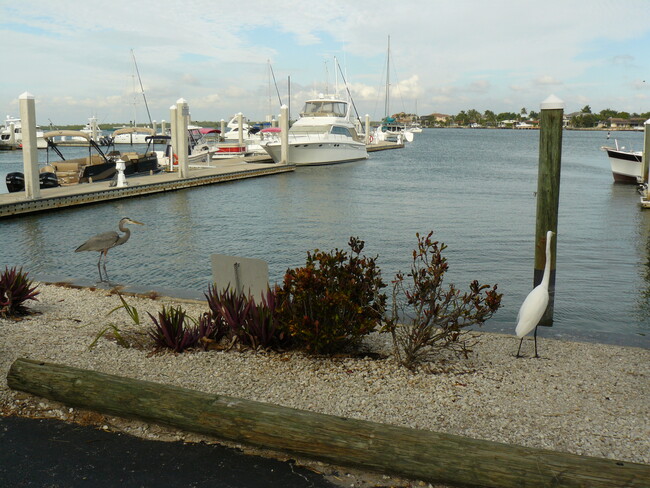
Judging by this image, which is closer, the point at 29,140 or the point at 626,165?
the point at 29,140

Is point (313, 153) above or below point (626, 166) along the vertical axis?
above

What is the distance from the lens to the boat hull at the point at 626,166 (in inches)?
1238

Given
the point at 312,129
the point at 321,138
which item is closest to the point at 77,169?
the point at 321,138

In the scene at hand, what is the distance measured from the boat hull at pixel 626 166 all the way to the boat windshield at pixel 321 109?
2386 centimetres

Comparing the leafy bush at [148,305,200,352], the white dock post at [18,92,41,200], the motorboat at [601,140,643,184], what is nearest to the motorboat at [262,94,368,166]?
the motorboat at [601,140,643,184]

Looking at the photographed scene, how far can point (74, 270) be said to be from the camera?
41.7 feet

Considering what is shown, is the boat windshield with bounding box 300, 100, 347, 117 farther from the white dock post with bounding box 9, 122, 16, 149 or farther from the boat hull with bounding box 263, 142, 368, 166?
the white dock post with bounding box 9, 122, 16, 149

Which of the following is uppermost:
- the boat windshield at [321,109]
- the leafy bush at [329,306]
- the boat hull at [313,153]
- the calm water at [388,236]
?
the boat windshield at [321,109]

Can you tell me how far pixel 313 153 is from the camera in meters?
45.4

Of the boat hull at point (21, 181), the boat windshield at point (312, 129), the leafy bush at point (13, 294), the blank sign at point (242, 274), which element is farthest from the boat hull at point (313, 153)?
the blank sign at point (242, 274)

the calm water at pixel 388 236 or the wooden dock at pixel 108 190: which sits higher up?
the wooden dock at pixel 108 190

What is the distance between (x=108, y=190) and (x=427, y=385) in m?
21.2

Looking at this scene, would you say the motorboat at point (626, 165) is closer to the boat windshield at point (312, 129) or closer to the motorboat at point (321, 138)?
the motorboat at point (321, 138)

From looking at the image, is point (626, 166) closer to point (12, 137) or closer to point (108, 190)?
point (108, 190)
